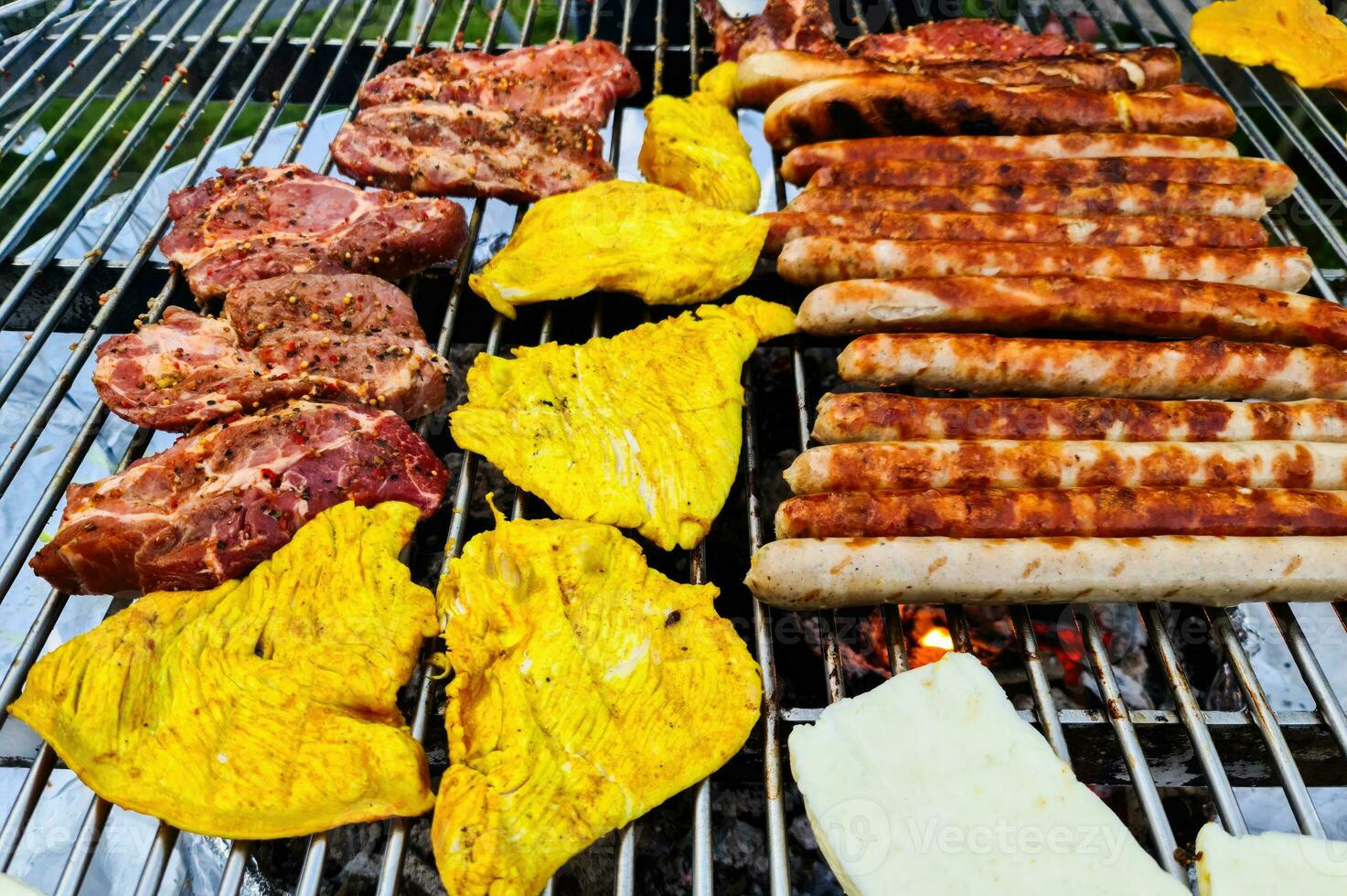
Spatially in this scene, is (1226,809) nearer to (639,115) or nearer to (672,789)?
(672,789)

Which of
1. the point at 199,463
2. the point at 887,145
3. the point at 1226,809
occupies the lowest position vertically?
the point at 1226,809

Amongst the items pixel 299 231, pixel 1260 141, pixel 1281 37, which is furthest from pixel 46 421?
pixel 1281 37

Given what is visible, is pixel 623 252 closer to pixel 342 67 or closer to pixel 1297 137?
pixel 342 67

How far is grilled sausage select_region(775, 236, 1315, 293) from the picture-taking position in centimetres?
330

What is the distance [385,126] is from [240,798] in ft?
9.72

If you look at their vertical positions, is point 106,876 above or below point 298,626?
below

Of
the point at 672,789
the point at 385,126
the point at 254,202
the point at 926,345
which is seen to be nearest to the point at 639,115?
the point at 385,126

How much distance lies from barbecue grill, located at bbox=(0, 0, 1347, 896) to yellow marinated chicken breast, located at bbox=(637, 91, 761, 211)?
10.2 inches

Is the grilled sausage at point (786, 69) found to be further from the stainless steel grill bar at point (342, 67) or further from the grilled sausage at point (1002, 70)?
the stainless steel grill bar at point (342, 67)

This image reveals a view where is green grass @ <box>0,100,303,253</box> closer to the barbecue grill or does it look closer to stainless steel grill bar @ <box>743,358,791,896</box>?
the barbecue grill

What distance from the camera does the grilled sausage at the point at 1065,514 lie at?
2570mm

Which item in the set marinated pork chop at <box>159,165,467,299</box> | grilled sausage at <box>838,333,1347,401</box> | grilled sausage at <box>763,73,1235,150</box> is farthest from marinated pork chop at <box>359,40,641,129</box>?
grilled sausage at <box>838,333,1347,401</box>

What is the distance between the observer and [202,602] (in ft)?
8.33

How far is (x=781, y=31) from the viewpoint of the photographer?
15.0 feet
